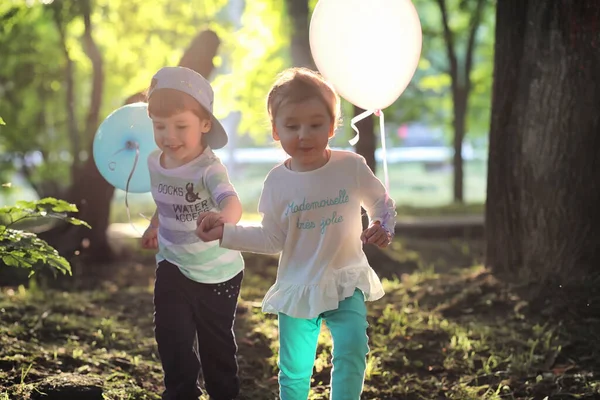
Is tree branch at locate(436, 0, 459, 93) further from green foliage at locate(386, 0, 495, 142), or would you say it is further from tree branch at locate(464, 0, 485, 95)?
green foliage at locate(386, 0, 495, 142)

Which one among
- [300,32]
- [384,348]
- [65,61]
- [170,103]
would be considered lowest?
[384,348]

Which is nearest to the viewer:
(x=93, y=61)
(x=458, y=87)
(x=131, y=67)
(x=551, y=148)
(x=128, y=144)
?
(x=128, y=144)

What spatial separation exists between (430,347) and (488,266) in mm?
1265

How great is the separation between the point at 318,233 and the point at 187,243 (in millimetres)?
678

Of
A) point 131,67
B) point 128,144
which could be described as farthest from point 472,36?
point 128,144

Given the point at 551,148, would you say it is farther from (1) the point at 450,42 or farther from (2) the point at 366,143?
(1) the point at 450,42

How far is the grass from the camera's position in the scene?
390 centimetres

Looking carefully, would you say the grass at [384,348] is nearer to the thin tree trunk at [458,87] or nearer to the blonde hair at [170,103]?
the blonde hair at [170,103]

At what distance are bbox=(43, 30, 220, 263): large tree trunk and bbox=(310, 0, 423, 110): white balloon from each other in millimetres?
3468

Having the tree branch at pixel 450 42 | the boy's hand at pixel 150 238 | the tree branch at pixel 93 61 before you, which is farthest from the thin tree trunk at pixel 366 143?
the tree branch at pixel 450 42

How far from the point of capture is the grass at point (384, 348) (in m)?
3.90

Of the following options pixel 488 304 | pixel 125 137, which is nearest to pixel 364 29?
pixel 125 137

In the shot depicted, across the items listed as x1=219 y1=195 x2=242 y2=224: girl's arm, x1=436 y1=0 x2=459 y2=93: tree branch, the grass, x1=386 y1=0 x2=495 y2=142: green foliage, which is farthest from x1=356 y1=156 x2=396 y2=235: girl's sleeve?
x1=386 y1=0 x2=495 y2=142: green foliage

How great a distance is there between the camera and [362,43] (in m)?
3.66
